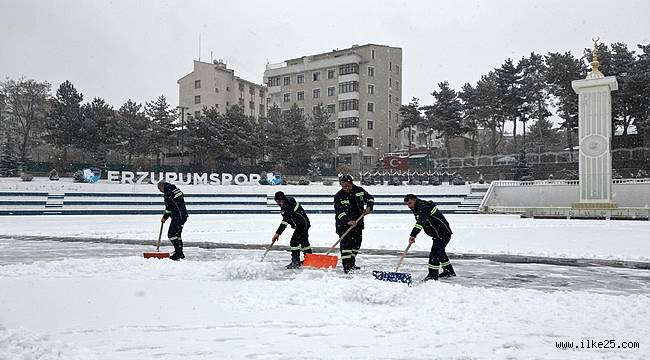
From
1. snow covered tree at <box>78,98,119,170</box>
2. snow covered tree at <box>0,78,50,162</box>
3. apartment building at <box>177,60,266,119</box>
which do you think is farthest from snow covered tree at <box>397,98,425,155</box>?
snow covered tree at <box>0,78,50,162</box>

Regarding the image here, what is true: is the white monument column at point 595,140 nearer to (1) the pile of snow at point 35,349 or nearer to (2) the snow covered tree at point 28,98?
(1) the pile of snow at point 35,349

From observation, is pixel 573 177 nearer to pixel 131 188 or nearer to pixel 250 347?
pixel 131 188

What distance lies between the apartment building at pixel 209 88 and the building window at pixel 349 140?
1502 cm

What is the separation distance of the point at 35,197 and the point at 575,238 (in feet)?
81.4

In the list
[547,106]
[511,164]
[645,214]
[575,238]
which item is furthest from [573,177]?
[575,238]

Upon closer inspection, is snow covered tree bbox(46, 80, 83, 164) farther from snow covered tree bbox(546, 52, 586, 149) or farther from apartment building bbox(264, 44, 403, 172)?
snow covered tree bbox(546, 52, 586, 149)

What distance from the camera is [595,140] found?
25516 millimetres

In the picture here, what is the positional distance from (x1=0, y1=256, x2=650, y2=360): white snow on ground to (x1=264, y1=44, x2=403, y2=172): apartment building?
4943 centimetres

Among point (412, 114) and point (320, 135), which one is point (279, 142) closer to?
point (320, 135)

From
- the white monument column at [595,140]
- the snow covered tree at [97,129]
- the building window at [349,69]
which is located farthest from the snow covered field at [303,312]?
the building window at [349,69]

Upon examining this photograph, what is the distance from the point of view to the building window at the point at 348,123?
58844 millimetres

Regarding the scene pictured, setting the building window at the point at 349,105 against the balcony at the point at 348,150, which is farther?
the building window at the point at 349,105

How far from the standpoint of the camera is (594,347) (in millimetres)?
4469

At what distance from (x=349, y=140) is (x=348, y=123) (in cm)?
200
